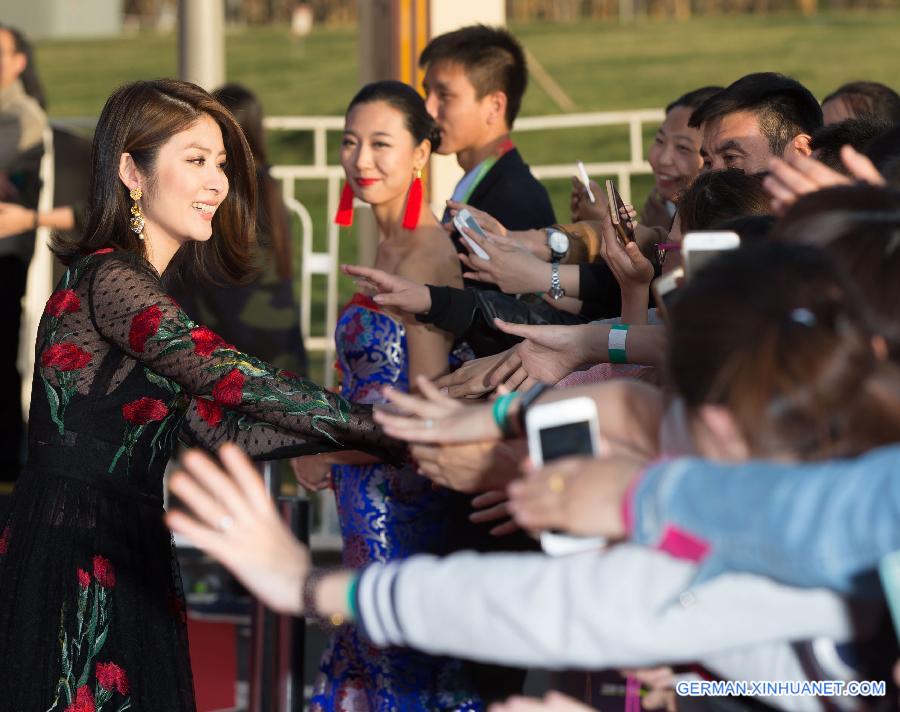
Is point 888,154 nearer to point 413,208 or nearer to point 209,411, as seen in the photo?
point 209,411

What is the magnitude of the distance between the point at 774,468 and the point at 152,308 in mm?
1536

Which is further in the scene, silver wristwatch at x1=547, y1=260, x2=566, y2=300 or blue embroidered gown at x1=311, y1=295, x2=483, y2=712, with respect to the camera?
blue embroidered gown at x1=311, y1=295, x2=483, y2=712

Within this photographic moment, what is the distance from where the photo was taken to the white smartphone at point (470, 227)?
3553 mm

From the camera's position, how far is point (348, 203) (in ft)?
13.6

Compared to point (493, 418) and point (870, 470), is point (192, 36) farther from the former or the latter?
point (870, 470)

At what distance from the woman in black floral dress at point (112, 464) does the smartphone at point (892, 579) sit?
53.3 inches

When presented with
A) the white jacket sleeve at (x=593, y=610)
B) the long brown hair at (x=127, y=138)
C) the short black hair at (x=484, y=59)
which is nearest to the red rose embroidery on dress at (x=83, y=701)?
the long brown hair at (x=127, y=138)

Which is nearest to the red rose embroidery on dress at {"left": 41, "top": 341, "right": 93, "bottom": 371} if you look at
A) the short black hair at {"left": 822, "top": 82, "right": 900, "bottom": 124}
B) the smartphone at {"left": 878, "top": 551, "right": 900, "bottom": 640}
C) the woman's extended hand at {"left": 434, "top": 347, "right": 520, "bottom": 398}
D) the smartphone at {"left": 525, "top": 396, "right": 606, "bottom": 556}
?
the woman's extended hand at {"left": 434, "top": 347, "right": 520, "bottom": 398}

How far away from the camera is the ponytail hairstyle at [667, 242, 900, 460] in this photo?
1501 millimetres

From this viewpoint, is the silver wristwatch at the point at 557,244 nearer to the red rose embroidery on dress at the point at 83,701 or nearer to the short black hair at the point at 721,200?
the short black hair at the point at 721,200

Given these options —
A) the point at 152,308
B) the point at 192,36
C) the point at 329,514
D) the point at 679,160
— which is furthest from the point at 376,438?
the point at 192,36

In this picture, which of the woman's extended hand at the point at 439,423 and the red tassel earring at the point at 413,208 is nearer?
the woman's extended hand at the point at 439,423

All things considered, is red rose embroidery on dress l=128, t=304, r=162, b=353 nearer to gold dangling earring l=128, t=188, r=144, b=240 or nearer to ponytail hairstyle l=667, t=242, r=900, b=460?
gold dangling earring l=128, t=188, r=144, b=240

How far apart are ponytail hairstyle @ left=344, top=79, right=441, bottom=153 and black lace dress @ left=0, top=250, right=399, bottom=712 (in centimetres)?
142
